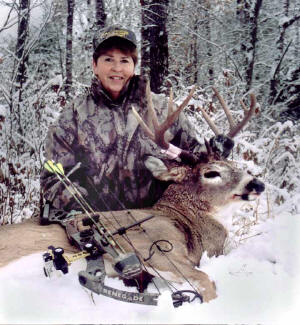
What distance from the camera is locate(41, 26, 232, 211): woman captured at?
2971 millimetres

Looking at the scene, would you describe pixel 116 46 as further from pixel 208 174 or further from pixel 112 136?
pixel 208 174

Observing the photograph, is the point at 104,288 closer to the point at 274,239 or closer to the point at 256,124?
the point at 274,239

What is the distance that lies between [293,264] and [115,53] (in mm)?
1918

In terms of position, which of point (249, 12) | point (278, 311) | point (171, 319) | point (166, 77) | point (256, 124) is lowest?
point (278, 311)

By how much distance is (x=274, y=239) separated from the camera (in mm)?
2322

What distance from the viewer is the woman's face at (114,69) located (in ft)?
9.69

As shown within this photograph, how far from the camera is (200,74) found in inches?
171

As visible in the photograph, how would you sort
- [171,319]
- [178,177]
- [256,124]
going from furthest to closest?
[256,124], [178,177], [171,319]

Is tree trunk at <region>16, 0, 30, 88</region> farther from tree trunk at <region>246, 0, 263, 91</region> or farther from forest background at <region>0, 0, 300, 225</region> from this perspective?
tree trunk at <region>246, 0, 263, 91</region>

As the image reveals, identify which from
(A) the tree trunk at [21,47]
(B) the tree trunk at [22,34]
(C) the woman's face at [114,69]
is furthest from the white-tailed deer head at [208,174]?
(B) the tree trunk at [22,34]

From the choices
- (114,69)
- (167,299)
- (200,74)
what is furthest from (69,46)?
(167,299)

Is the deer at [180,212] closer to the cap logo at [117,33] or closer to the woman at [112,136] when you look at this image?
the woman at [112,136]

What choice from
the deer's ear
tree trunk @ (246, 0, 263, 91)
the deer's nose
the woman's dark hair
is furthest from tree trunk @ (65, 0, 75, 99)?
the deer's nose

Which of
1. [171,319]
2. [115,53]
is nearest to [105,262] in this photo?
[171,319]
